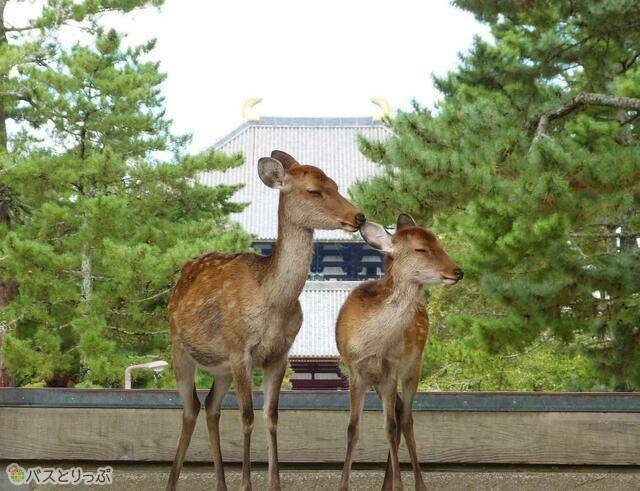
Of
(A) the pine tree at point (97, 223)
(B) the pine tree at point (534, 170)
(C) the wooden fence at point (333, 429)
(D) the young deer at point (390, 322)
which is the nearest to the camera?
(D) the young deer at point (390, 322)

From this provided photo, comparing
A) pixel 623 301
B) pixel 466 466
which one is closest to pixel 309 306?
pixel 623 301

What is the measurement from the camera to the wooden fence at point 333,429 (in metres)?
3.68

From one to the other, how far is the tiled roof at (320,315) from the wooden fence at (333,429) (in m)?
15.0

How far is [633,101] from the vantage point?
665 cm

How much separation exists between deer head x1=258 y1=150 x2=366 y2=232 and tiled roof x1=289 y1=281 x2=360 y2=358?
16.0 meters

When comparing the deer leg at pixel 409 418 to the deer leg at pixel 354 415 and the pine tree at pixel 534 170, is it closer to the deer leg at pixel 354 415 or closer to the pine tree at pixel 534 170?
the deer leg at pixel 354 415

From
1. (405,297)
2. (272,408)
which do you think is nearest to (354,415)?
(272,408)

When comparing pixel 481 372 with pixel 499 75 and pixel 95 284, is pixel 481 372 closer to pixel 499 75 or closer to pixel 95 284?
pixel 95 284

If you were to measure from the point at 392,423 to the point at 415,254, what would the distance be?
49cm

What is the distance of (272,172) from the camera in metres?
2.81

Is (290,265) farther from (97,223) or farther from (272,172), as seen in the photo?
(97,223)

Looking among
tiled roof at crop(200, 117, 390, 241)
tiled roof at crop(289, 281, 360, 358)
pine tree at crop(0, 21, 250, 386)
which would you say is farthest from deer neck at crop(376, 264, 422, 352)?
tiled roof at crop(200, 117, 390, 241)

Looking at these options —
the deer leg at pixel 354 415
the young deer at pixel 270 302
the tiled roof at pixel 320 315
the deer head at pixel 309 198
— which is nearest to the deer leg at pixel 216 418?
the young deer at pixel 270 302

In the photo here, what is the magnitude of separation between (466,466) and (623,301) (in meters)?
4.73
